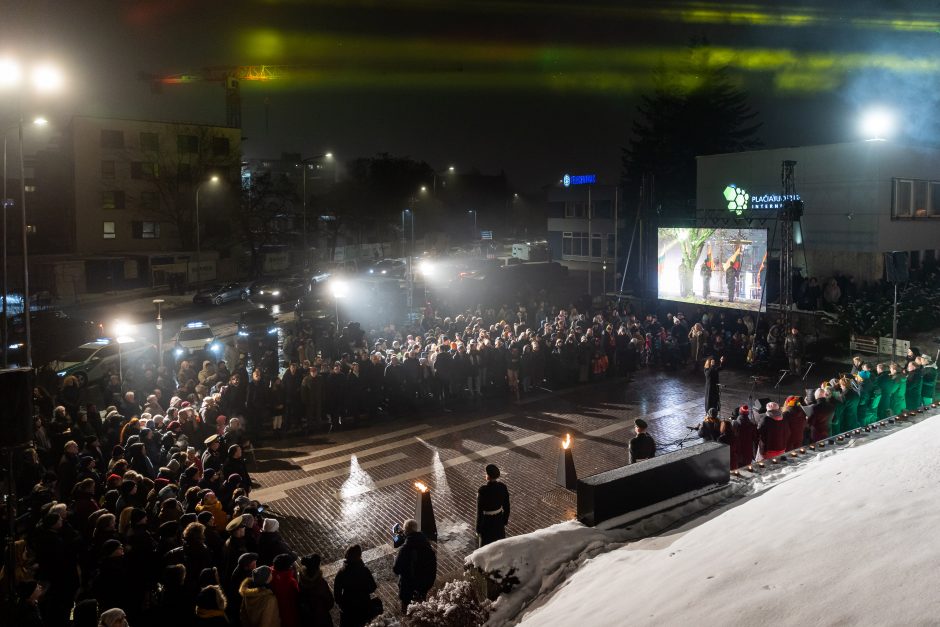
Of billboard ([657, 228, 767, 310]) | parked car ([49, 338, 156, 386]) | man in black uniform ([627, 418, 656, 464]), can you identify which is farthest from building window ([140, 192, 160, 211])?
man in black uniform ([627, 418, 656, 464])

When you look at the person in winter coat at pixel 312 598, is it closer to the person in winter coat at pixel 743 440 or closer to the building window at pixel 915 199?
the person in winter coat at pixel 743 440

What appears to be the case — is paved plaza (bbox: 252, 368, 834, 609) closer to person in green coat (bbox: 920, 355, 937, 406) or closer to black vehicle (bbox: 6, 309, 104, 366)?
person in green coat (bbox: 920, 355, 937, 406)

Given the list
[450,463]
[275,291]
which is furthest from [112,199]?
[450,463]

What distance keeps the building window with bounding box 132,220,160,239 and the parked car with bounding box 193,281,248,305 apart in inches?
566

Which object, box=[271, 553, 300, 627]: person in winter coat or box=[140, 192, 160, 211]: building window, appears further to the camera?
box=[140, 192, 160, 211]: building window

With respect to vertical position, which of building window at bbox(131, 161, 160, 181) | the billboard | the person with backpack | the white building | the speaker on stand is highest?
building window at bbox(131, 161, 160, 181)

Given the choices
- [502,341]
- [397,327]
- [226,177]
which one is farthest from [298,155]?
[502,341]

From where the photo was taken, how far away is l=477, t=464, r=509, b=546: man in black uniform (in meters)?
9.05

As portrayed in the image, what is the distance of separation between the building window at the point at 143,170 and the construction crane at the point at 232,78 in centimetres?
4816

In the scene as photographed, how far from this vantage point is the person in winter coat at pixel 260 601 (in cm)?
645

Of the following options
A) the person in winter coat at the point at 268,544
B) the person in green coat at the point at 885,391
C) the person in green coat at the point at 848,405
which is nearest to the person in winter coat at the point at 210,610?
the person in winter coat at the point at 268,544

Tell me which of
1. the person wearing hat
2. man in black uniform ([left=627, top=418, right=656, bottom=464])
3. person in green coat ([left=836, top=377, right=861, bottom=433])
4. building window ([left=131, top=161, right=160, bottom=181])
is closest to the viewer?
the person wearing hat

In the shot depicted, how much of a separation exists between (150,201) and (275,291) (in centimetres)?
1908

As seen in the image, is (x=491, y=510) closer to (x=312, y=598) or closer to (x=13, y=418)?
(x=312, y=598)
